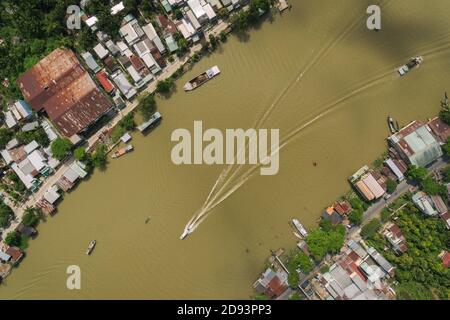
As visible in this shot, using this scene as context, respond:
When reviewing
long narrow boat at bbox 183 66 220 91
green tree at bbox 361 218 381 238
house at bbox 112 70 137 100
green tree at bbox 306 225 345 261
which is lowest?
green tree at bbox 361 218 381 238

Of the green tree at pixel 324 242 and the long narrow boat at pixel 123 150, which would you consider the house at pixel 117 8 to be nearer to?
the long narrow boat at pixel 123 150

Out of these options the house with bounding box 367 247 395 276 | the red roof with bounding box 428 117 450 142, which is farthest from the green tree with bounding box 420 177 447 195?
the house with bounding box 367 247 395 276

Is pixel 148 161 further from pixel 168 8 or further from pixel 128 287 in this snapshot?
pixel 168 8

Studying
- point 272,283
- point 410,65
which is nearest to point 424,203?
point 410,65

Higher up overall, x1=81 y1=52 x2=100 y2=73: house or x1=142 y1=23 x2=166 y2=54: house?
x1=81 y1=52 x2=100 y2=73: house

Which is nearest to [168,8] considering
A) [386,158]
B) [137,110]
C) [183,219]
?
[137,110]

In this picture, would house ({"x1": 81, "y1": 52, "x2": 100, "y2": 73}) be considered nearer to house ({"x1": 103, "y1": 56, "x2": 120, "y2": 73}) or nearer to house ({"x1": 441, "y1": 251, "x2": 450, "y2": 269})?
house ({"x1": 103, "y1": 56, "x2": 120, "y2": 73})

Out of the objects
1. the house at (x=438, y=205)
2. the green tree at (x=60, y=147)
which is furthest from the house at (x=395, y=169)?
the green tree at (x=60, y=147)
